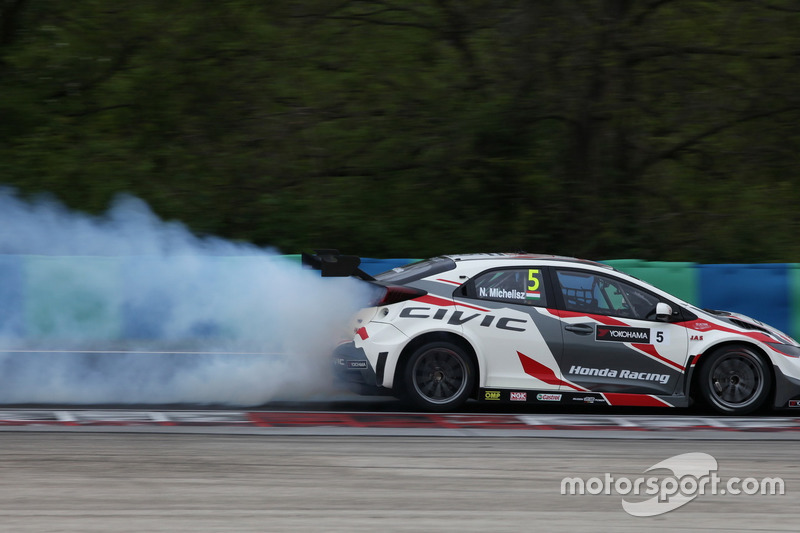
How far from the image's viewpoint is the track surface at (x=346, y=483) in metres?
5.64

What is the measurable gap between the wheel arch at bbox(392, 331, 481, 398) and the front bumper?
6.8 inches

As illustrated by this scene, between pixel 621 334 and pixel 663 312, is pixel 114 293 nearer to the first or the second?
pixel 621 334

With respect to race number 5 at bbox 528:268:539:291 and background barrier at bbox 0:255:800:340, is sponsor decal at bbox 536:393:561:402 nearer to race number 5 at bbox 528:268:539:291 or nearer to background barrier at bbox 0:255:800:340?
race number 5 at bbox 528:268:539:291

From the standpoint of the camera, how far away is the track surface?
564cm

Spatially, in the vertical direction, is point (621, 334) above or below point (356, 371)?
above

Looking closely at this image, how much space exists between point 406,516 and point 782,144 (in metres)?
13.3

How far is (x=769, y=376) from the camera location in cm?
909

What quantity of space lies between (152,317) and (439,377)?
179 inches

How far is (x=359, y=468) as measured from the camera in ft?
22.6

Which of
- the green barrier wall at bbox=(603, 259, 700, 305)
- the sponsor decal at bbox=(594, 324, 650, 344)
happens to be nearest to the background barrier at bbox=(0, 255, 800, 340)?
the green barrier wall at bbox=(603, 259, 700, 305)

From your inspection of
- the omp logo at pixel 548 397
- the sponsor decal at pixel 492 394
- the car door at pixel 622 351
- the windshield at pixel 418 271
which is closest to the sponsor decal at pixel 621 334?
the car door at pixel 622 351

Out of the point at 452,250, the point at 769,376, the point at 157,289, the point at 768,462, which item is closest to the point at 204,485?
the point at 768,462

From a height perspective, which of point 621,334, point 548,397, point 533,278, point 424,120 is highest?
point 424,120

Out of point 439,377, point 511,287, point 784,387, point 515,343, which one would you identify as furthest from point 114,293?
point 784,387
